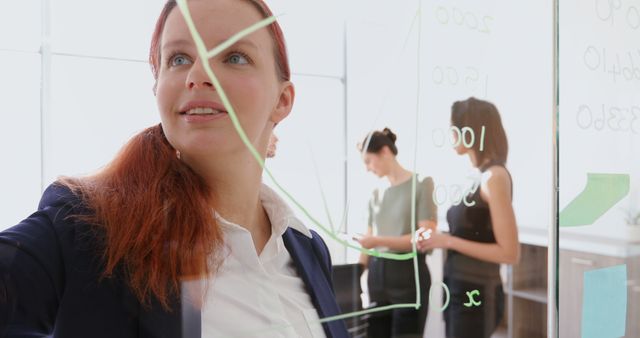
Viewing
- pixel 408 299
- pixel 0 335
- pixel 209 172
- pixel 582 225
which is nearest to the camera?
pixel 0 335

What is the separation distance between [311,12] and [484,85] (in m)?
0.35

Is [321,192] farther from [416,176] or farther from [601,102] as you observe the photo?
[601,102]

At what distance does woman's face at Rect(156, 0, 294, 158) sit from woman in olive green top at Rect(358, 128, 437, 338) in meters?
0.18

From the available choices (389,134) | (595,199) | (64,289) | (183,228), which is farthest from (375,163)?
(595,199)

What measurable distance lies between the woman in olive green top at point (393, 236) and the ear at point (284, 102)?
0.12 m

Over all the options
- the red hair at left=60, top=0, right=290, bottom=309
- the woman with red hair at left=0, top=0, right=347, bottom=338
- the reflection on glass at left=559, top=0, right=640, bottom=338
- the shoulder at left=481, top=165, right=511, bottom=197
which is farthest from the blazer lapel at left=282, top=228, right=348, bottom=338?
the reflection on glass at left=559, top=0, right=640, bottom=338

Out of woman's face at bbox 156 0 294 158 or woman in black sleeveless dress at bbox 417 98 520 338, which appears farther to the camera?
woman in black sleeveless dress at bbox 417 98 520 338

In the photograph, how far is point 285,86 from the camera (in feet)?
2.16

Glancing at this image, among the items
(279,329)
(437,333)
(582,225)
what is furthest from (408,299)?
(582,225)

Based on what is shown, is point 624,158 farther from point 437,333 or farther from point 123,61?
point 123,61

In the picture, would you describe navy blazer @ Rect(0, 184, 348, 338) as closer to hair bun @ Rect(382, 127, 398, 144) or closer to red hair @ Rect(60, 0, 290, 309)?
red hair @ Rect(60, 0, 290, 309)

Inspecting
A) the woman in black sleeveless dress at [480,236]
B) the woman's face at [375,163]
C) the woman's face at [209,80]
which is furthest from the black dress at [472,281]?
the woman's face at [209,80]

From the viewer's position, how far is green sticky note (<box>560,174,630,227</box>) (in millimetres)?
1038

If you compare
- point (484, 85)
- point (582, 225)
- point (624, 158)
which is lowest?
point (582, 225)
